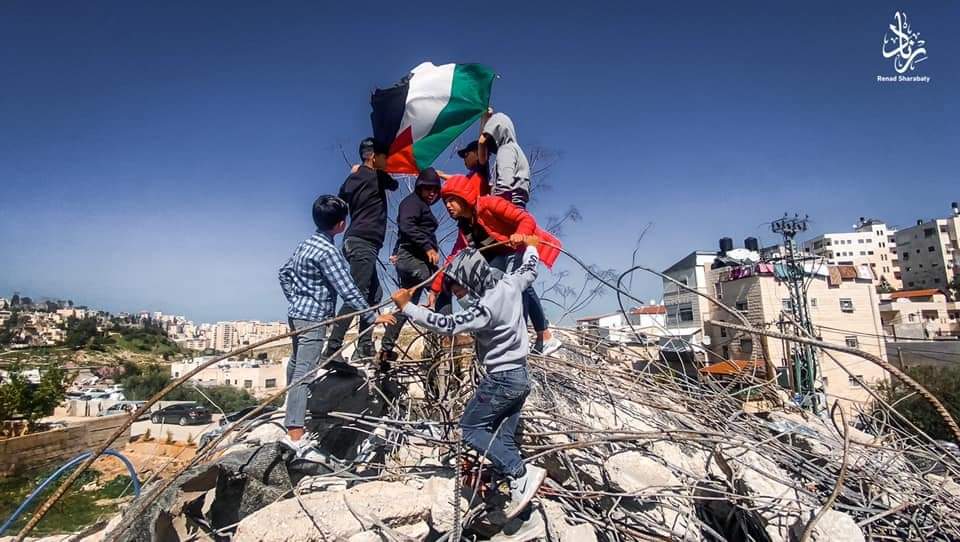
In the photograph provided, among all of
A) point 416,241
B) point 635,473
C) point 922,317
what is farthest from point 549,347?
point 922,317

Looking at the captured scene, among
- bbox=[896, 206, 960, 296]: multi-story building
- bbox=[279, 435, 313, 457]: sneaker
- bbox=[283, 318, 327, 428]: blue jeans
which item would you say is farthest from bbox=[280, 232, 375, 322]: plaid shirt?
bbox=[896, 206, 960, 296]: multi-story building

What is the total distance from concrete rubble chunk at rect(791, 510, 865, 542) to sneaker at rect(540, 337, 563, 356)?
216 centimetres

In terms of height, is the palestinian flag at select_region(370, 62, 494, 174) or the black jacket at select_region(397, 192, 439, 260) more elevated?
the palestinian flag at select_region(370, 62, 494, 174)

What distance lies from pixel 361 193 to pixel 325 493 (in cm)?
252

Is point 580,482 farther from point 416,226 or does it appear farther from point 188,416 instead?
point 188,416

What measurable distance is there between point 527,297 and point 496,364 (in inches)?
60.1

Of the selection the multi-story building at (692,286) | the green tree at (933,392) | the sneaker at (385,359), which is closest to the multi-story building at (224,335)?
the multi-story building at (692,286)

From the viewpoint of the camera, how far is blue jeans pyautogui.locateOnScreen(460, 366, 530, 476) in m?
2.66

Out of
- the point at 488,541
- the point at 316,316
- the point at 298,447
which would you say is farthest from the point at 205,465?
the point at 488,541

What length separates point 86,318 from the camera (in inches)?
3472

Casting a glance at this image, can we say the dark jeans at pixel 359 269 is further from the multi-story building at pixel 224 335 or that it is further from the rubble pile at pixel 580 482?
the multi-story building at pixel 224 335

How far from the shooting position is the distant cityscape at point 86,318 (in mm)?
69125

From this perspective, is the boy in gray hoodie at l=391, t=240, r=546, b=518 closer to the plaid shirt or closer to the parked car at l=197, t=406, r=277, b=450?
the plaid shirt

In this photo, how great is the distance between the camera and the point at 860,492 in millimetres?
3289
